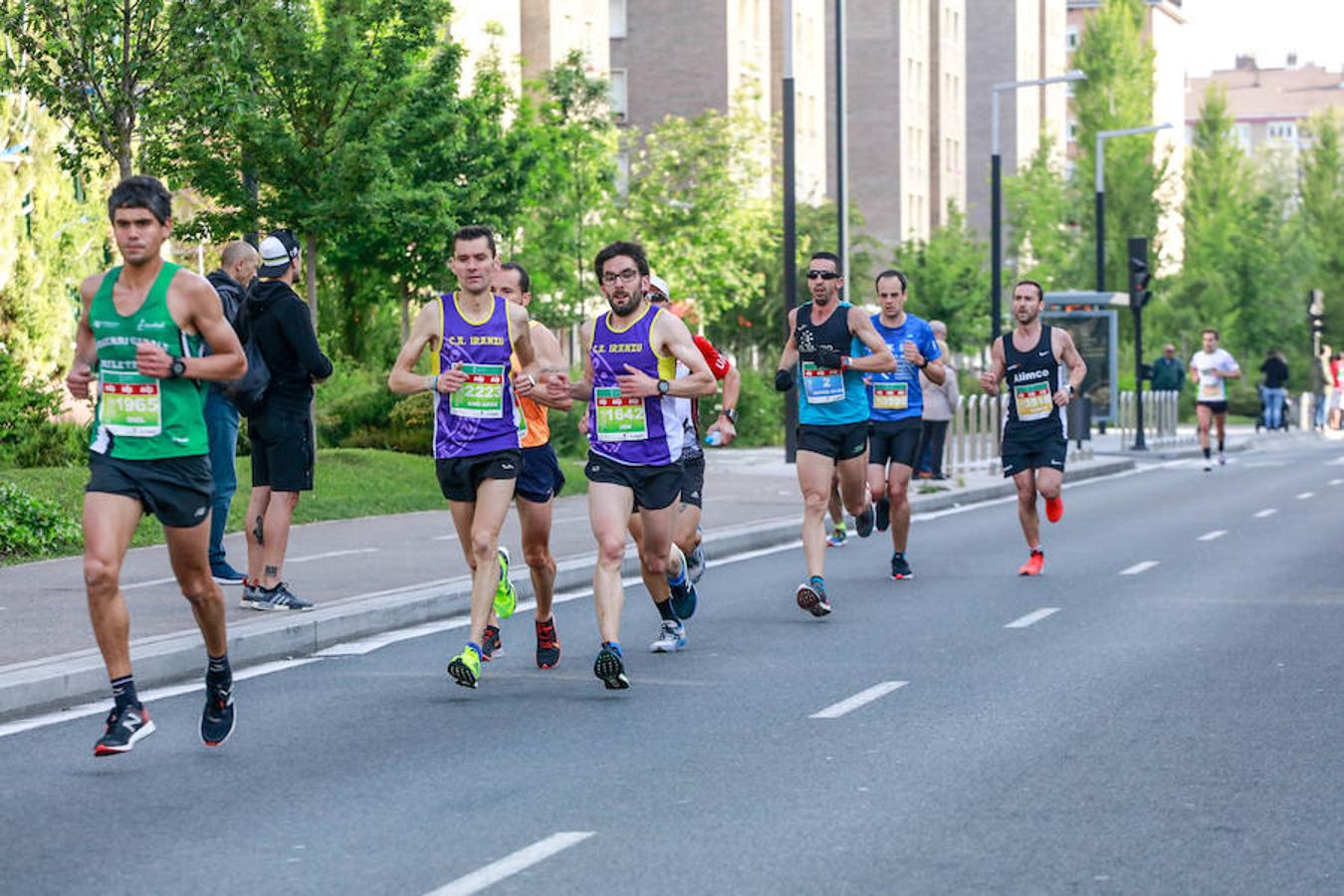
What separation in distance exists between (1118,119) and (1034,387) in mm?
57567

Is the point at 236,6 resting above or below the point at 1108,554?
above

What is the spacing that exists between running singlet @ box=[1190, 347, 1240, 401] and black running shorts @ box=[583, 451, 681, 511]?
2303 centimetres

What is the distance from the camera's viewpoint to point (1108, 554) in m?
Result: 18.8

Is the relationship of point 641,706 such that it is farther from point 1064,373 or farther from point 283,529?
point 1064,373

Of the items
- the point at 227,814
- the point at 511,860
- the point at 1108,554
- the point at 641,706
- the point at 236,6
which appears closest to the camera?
the point at 511,860

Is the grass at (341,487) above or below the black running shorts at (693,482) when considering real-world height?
below

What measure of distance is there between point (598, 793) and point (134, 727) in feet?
5.85

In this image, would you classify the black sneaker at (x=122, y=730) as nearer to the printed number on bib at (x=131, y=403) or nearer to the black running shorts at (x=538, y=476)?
the printed number on bib at (x=131, y=403)

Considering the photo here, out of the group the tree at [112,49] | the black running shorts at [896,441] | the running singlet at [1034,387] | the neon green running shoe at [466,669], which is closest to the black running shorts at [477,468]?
the neon green running shoe at [466,669]

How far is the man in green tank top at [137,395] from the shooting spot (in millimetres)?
8445

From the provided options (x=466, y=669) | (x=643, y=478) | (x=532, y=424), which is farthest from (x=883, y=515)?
(x=466, y=669)

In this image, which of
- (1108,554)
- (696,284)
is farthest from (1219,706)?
(696,284)

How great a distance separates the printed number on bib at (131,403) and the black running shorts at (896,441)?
8611 mm

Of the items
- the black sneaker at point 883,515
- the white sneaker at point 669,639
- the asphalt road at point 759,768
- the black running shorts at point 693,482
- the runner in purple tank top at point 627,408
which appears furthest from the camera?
the black sneaker at point 883,515
